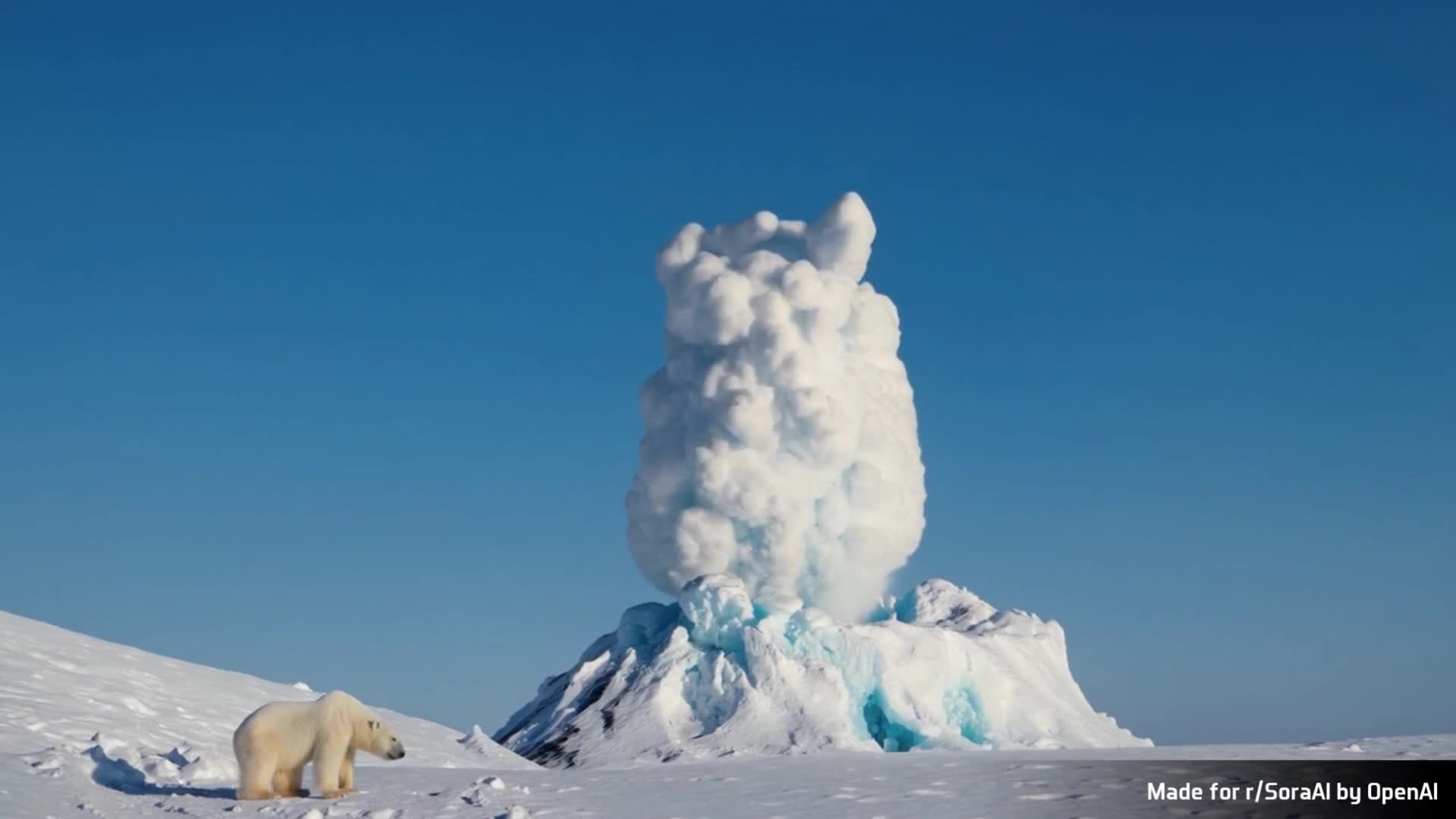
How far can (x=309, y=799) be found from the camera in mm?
13070

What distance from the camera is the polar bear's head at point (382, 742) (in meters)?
14.0

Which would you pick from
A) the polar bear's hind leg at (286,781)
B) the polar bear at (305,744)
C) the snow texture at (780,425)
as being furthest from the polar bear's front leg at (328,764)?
the snow texture at (780,425)

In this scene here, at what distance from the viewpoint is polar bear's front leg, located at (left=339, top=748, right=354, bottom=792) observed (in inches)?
536

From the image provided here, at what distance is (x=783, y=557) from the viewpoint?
181 feet

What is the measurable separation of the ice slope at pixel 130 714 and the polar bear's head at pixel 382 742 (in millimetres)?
2236

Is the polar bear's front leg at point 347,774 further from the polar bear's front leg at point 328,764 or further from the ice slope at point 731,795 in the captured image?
the ice slope at point 731,795

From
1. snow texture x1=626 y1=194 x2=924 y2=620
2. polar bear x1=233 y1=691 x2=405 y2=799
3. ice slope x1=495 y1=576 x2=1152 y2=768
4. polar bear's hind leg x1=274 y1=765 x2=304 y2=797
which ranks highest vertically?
snow texture x1=626 y1=194 x2=924 y2=620

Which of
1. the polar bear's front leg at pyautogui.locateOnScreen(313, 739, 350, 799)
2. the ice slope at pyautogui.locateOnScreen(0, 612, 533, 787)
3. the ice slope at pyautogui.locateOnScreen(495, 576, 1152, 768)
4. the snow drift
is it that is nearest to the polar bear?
the polar bear's front leg at pyautogui.locateOnScreen(313, 739, 350, 799)

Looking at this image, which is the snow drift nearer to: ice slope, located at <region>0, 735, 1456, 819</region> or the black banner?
ice slope, located at <region>0, 735, 1456, 819</region>

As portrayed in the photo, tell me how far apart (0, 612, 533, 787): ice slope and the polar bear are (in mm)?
1710

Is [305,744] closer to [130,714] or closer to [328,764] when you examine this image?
[328,764]

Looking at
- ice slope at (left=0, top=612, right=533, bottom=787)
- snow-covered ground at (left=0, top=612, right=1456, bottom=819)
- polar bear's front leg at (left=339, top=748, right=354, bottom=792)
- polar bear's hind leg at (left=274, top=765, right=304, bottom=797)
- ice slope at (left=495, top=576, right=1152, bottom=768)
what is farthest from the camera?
ice slope at (left=495, top=576, right=1152, bottom=768)

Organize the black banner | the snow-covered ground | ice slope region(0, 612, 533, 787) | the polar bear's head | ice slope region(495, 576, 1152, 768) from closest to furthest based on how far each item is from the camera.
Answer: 1. the black banner
2. the snow-covered ground
3. the polar bear's head
4. ice slope region(0, 612, 533, 787)
5. ice slope region(495, 576, 1152, 768)

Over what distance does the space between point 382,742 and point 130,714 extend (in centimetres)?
559
